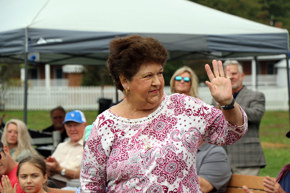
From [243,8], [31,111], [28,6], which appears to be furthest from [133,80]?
[31,111]

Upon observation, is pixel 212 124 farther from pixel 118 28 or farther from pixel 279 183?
pixel 118 28

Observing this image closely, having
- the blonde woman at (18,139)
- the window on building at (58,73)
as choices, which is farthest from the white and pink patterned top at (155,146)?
the window on building at (58,73)

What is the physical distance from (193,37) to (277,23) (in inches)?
582

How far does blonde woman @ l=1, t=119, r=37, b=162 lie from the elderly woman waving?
3934 mm

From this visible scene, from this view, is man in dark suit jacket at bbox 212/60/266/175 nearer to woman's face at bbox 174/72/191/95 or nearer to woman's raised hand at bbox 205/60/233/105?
woman's face at bbox 174/72/191/95

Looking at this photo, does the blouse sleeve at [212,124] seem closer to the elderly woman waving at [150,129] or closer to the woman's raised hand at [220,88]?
the elderly woman waving at [150,129]

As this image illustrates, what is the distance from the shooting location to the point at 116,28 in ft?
20.6

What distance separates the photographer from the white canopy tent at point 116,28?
590 centimetres

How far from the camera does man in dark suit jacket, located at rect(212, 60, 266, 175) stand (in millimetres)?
5645

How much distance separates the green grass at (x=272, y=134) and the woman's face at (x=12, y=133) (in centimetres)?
423

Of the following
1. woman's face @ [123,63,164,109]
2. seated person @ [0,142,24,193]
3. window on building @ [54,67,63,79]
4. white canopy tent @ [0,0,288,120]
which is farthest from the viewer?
window on building @ [54,67,63,79]

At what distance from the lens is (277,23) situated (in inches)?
799

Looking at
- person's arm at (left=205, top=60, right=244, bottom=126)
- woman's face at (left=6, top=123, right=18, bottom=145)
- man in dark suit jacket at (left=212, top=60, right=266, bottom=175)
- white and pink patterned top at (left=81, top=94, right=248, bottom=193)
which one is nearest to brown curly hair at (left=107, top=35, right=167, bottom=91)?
white and pink patterned top at (left=81, top=94, right=248, bottom=193)

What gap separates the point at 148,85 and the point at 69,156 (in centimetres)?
376
